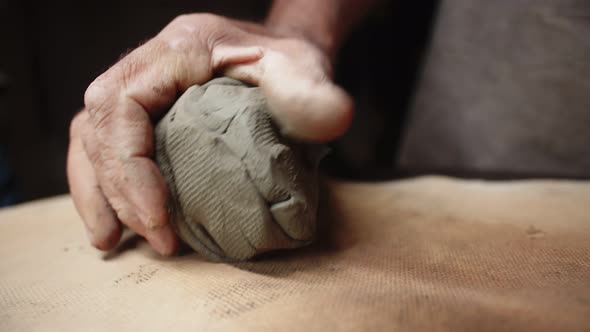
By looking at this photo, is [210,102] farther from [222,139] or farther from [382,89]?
[382,89]

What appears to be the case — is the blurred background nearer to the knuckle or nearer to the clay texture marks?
the knuckle

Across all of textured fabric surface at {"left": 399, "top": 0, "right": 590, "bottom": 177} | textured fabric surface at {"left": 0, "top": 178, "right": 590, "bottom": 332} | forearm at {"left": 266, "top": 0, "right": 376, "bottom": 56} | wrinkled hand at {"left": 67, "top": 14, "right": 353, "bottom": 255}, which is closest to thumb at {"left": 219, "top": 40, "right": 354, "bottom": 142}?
wrinkled hand at {"left": 67, "top": 14, "right": 353, "bottom": 255}

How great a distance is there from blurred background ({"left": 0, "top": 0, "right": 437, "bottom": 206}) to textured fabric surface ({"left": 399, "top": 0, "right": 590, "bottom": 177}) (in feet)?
0.45

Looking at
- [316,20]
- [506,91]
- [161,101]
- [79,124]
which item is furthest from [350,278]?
[506,91]

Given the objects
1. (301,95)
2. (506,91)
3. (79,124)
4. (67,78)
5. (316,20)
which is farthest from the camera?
(67,78)

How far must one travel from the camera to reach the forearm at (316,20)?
0.96m

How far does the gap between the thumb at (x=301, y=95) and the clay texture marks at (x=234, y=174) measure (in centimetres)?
2

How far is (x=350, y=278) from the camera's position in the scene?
1.81ft

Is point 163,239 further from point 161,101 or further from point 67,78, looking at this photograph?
point 67,78

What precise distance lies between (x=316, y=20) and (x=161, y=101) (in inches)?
21.1

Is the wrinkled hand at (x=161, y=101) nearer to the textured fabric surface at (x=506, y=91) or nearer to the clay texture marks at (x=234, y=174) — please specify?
the clay texture marks at (x=234, y=174)

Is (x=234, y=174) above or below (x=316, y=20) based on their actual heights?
below

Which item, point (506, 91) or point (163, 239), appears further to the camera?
point (506, 91)

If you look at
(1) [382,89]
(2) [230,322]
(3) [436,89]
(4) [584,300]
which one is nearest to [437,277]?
(4) [584,300]
